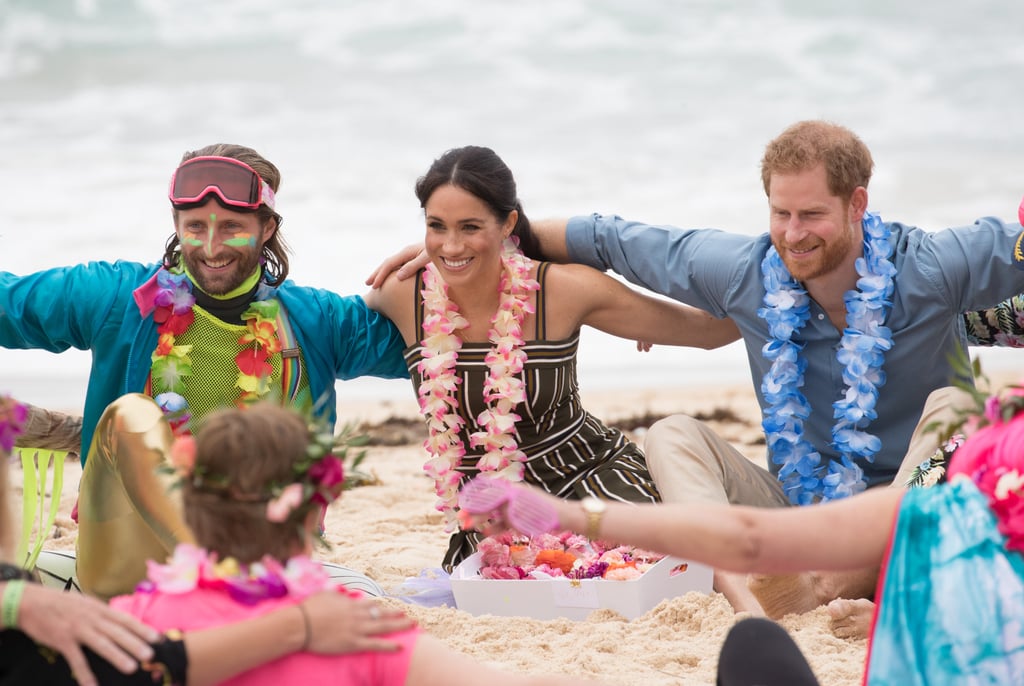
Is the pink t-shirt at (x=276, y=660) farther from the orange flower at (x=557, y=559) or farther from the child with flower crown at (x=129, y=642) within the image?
the orange flower at (x=557, y=559)

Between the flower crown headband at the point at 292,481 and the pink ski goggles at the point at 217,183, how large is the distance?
273 centimetres

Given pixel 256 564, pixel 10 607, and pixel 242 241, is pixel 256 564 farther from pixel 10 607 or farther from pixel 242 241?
pixel 242 241

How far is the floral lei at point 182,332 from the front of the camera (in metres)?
4.83

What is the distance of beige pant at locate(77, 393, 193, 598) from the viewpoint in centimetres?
378

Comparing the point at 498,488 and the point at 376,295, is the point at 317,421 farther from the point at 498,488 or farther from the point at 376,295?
the point at 376,295

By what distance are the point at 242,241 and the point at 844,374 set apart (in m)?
2.55

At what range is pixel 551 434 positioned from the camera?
17.2 ft

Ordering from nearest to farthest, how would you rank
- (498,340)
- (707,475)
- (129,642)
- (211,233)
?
1. (129,642)
2. (707,475)
3. (211,233)
4. (498,340)

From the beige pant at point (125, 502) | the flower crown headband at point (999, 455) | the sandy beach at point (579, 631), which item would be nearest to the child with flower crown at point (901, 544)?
the flower crown headband at point (999, 455)

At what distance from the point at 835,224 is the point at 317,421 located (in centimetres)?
293

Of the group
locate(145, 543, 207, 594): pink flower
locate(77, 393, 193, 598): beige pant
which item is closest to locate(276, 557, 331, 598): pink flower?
locate(145, 543, 207, 594): pink flower

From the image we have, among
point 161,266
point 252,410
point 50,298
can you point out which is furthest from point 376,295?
point 252,410

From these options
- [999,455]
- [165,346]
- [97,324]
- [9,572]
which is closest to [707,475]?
[165,346]

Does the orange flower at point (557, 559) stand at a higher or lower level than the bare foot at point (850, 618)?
higher
